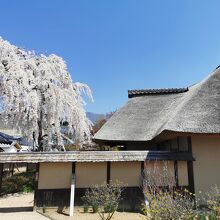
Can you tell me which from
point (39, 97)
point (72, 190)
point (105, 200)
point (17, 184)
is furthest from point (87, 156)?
point (17, 184)

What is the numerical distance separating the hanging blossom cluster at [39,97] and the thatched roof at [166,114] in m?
3.56

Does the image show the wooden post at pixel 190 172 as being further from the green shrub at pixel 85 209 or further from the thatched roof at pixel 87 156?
the green shrub at pixel 85 209

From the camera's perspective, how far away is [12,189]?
1591 centimetres

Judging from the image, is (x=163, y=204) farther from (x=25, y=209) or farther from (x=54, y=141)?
(x=54, y=141)

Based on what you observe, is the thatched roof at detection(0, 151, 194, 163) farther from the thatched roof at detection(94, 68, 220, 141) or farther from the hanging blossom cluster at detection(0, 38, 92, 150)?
the hanging blossom cluster at detection(0, 38, 92, 150)

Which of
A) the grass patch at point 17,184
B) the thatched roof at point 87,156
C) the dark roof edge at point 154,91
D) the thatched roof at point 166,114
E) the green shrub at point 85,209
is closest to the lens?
the green shrub at point 85,209

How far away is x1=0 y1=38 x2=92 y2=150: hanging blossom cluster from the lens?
1520 centimetres

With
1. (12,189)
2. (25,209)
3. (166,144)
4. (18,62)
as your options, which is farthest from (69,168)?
(18,62)

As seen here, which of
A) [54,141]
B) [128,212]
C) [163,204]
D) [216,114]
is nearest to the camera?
[163,204]

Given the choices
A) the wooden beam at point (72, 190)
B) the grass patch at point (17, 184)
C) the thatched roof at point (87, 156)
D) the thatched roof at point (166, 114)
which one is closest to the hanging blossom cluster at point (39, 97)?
the grass patch at point (17, 184)

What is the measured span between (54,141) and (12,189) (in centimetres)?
418

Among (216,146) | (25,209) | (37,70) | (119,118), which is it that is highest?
(37,70)

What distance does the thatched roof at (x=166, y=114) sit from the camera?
10.4 meters

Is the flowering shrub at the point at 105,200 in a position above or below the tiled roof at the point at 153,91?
below
